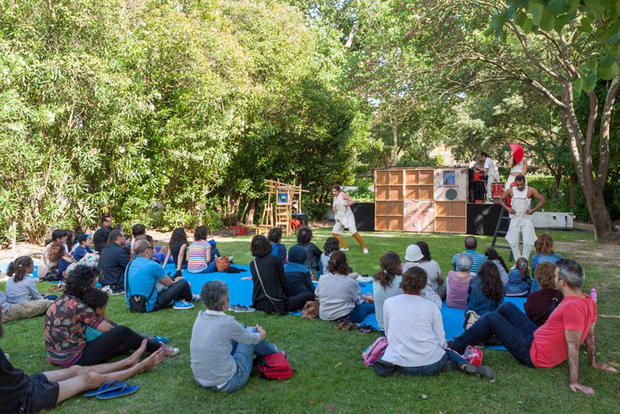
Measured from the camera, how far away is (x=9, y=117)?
32.9 ft

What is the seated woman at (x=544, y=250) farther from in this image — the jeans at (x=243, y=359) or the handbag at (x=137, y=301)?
the handbag at (x=137, y=301)

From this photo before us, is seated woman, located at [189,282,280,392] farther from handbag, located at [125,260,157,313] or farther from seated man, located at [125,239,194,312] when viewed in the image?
handbag, located at [125,260,157,313]

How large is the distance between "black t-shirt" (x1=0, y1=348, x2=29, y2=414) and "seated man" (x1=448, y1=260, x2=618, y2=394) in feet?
11.2

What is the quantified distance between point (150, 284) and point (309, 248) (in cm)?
240

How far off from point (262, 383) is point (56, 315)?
179 centimetres

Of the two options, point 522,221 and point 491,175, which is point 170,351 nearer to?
point 522,221

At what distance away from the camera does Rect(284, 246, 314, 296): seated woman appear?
6176 mm

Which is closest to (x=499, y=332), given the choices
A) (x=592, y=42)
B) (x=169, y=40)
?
(x=592, y=42)

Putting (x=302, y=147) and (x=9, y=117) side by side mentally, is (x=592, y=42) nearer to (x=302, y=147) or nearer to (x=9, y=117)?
(x=302, y=147)

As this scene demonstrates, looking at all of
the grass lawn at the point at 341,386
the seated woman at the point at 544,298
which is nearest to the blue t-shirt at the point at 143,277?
the grass lawn at the point at 341,386

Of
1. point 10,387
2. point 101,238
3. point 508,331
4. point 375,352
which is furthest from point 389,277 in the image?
point 101,238

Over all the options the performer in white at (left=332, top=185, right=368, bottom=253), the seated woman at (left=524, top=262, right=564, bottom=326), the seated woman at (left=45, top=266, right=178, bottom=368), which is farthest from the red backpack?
the performer in white at (left=332, top=185, right=368, bottom=253)

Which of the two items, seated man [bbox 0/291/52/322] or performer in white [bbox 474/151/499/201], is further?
performer in white [bbox 474/151/499/201]

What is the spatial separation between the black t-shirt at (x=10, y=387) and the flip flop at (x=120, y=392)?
2.04ft
